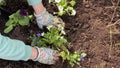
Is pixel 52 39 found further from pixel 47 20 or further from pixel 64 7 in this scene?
pixel 64 7

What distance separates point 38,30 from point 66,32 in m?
0.21

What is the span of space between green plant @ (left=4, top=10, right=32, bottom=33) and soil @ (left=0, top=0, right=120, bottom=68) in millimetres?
47

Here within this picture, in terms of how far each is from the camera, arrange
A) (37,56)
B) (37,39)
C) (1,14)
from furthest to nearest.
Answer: (1,14)
(37,39)
(37,56)

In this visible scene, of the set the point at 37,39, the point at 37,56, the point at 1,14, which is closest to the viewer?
the point at 37,56

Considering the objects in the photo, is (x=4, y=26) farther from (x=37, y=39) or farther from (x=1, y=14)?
(x=37, y=39)

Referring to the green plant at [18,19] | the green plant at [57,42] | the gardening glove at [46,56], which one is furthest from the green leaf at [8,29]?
the gardening glove at [46,56]

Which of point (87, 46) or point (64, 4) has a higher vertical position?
point (64, 4)

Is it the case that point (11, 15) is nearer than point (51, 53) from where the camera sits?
No

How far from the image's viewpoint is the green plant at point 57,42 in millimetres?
2455

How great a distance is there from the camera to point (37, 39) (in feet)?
8.50

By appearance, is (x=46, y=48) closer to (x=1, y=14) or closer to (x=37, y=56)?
(x=37, y=56)

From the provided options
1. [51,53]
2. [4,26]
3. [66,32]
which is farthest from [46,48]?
[4,26]

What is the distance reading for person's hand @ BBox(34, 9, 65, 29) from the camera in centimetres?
259

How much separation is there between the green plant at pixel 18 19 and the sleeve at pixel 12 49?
1.28 feet
